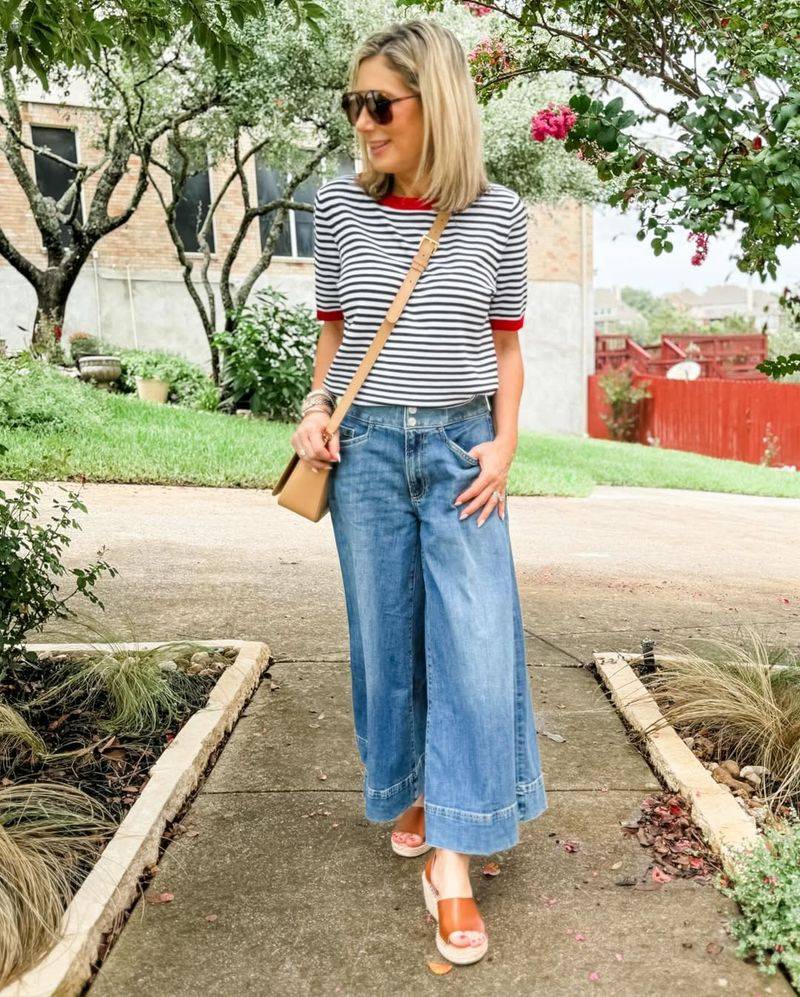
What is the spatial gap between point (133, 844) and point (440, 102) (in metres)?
1.95

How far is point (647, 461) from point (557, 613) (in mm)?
11066

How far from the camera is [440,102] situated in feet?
6.85

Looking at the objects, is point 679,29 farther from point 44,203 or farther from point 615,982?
point 44,203

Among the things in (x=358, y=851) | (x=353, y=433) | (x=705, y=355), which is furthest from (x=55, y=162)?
(x=358, y=851)

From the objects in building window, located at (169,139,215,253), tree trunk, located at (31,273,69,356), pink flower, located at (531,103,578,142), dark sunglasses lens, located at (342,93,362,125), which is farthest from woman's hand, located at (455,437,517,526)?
building window, located at (169,139,215,253)

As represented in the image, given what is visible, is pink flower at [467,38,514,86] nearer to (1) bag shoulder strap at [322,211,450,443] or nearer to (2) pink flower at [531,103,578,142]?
(2) pink flower at [531,103,578,142]

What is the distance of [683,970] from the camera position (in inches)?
81.9

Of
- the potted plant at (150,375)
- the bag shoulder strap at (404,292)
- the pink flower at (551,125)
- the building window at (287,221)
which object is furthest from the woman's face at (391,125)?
the building window at (287,221)

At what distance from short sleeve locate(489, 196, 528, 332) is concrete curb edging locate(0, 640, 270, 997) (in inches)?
62.9

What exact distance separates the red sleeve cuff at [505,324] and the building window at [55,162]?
59.0 feet

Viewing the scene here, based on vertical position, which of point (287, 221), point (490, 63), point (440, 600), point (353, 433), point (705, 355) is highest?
point (287, 221)

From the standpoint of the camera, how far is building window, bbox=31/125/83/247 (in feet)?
60.6

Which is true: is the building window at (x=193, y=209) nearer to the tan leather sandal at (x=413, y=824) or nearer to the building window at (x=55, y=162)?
the building window at (x=55, y=162)

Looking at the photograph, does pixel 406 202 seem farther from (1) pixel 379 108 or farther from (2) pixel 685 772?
(2) pixel 685 772
